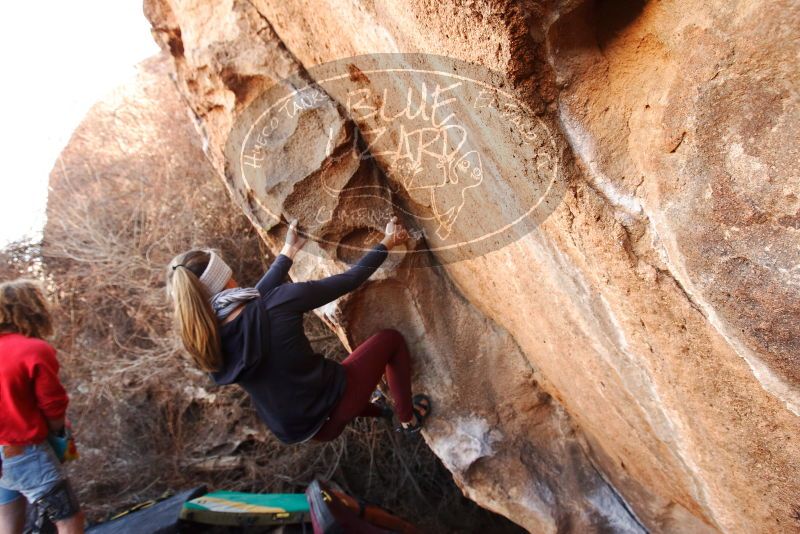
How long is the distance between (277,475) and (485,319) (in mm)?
2011

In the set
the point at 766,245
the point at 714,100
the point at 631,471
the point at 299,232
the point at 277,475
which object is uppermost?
the point at 299,232

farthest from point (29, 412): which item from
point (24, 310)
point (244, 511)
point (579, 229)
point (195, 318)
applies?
point (579, 229)

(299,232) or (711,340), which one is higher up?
(299,232)

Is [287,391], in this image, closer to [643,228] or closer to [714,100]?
[643,228]

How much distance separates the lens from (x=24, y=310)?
221 cm

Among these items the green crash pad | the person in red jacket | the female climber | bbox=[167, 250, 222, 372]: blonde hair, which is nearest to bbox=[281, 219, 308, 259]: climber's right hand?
the female climber

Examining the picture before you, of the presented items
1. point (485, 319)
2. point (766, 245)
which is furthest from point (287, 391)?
point (766, 245)

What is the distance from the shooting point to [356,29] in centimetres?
168

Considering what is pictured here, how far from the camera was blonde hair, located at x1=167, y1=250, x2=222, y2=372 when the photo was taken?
5.86ft

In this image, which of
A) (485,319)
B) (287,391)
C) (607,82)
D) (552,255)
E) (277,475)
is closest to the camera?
(607,82)

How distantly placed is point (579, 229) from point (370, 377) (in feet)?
3.88

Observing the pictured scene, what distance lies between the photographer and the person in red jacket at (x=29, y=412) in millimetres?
2145

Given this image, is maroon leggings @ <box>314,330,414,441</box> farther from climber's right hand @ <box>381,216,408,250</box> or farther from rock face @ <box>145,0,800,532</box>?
climber's right hand @ <box>381,216,408,250</box>

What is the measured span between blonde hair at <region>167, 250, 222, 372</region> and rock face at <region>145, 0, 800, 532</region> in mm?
508
